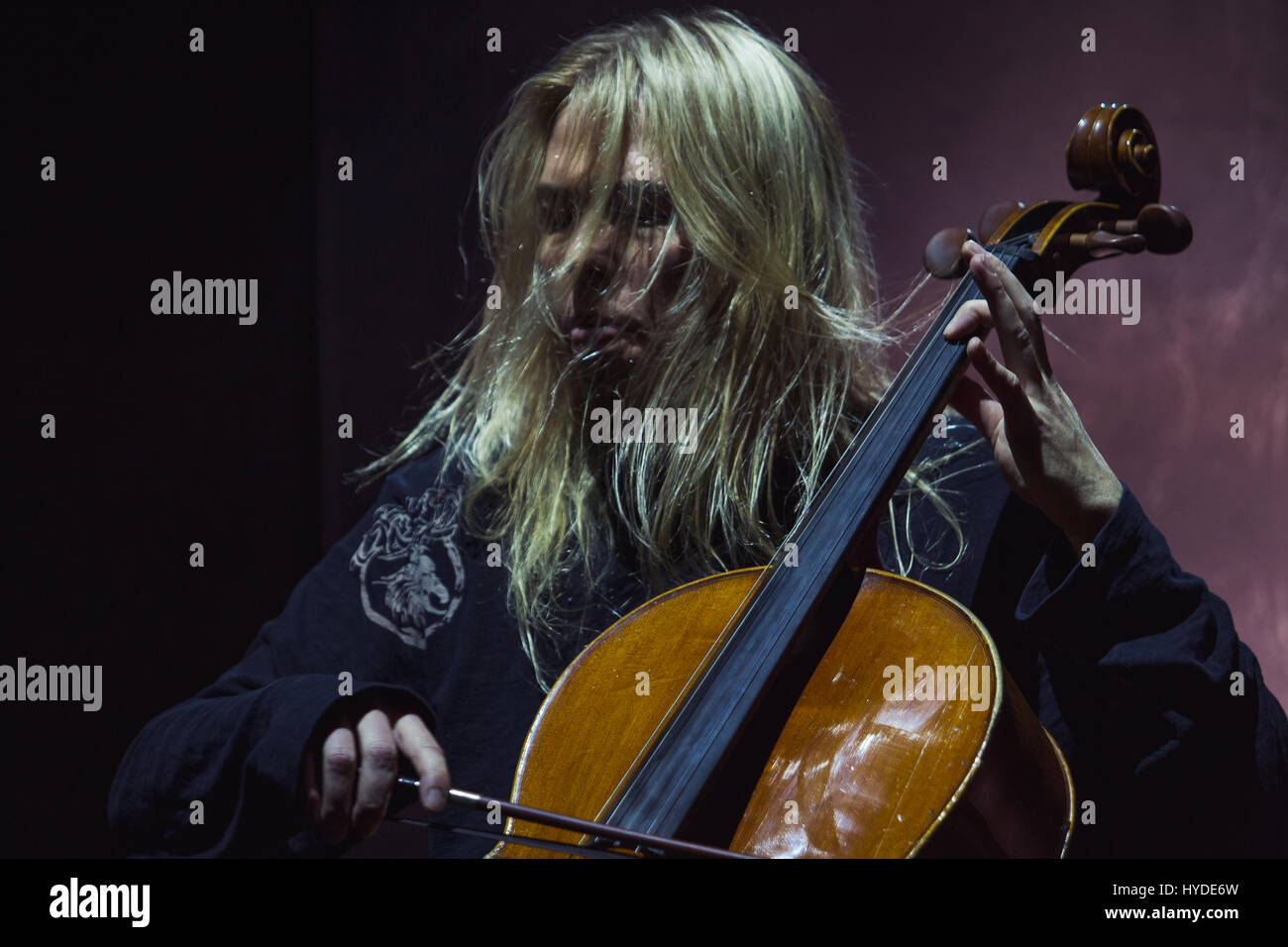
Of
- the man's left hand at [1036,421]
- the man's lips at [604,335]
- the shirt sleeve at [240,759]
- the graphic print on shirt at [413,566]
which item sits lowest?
the shirt sleeve at [240,759]

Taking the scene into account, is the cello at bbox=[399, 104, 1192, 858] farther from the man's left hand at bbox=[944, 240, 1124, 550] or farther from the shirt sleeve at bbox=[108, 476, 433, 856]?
the shirt sleeve at bbox=[108, 476, 433, 856]

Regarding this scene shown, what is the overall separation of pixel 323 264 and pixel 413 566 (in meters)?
0.58

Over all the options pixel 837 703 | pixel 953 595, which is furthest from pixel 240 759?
pixel 953 595

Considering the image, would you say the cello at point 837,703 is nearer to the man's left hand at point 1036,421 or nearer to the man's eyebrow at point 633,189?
the man's left hand at point 1036,421

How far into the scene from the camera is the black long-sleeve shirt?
92 centimetres

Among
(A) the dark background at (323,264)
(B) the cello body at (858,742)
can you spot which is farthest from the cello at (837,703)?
(A) the dark background at (323,264)

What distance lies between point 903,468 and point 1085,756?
12.2 inches

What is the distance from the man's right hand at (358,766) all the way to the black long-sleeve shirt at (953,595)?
0.02 m

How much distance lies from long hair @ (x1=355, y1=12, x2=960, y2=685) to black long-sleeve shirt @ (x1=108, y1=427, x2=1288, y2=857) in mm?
52

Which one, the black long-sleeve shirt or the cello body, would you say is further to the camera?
the black long-sleeve shirt

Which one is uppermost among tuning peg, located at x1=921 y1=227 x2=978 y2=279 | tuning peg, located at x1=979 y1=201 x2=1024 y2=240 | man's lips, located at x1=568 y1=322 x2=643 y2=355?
tuning peg, located at x1=979 y1=201 x2=1024 y2=240

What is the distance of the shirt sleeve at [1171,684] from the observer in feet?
3.01

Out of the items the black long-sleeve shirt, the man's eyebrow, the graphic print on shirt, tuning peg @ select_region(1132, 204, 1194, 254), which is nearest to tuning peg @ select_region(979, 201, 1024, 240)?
tuning peg @ select_region(1132, 204, 1194, 254)
